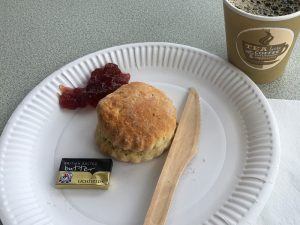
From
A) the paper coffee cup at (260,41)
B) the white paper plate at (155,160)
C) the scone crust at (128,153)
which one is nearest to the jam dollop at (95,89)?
Answer: the white paper plate at (155,160)

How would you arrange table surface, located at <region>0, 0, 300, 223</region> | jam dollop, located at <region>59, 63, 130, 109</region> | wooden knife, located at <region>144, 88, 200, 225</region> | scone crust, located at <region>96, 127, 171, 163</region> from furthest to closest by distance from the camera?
table surface, located at <region>0, 0, 300, 223</region> < jam dollop, located at <region>59, 63, 130, 109</region> < scone crust, located at <region>96, 127, 171, 163</region> < wooden knife, located at <region>144, 88, 200, 225</region>

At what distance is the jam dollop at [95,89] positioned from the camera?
105 cm

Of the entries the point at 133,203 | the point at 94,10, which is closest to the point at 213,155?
the point at 133,203

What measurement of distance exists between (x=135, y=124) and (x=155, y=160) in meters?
0.12

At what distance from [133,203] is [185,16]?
797 mm

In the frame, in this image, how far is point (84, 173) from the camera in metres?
0.89

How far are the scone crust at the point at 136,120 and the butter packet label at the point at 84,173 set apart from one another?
0.07 meters

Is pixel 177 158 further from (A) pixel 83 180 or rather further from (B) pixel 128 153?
(A) pixel 83 180

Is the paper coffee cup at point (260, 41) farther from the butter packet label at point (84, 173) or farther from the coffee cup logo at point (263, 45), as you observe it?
the butter packet label at point (84, 173)

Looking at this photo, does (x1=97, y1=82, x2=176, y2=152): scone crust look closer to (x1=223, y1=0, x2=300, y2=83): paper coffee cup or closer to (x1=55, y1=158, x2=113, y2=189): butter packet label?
(x1=55, y1=158, x2=113, y2=189): butter packet label

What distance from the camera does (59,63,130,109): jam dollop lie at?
3.45 feet

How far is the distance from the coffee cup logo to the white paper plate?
62mm

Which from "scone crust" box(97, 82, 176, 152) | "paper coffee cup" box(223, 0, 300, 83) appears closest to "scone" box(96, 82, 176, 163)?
"scone crust" box(97, 82, 176, 152)

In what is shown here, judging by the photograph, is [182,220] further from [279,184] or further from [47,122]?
[47,122]
